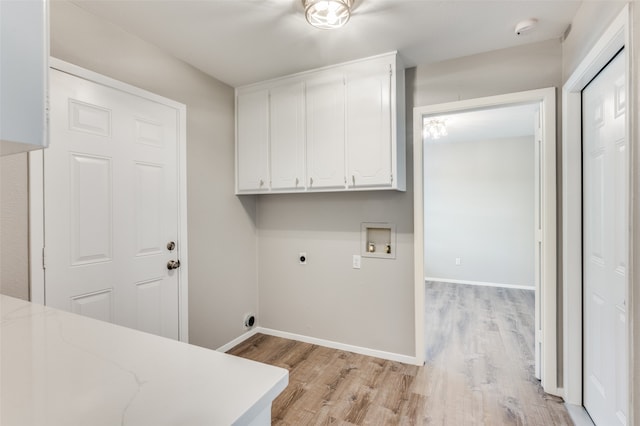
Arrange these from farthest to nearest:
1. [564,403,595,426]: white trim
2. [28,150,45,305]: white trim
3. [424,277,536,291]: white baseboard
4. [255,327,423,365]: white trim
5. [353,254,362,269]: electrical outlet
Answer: [424,277,536,291]: white baseboard → [353,254,362,269]: electrical outlet → [255,327,423,365]: white trim → [564,403,595,426]: white trim → [28,150,45,305]: white trim

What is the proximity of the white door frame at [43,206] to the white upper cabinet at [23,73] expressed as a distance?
1.41 meters

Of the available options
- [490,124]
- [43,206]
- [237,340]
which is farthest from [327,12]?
[490,124]

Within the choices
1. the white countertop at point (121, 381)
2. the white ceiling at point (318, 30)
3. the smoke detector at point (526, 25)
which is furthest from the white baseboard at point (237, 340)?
the smoke detector at point (526, 25)

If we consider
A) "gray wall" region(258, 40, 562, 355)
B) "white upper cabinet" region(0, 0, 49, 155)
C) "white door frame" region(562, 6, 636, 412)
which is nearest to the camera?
"white upper cabinet" region(0, 0, 49, 155)

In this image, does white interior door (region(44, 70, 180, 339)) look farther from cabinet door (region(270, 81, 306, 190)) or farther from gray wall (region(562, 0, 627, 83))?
gray wall (region(562, 0, 627, 83))

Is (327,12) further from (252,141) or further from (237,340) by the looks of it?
(237,340)

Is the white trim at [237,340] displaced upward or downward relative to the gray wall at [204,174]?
→ downward

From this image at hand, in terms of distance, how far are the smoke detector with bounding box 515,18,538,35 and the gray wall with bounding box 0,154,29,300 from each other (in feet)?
9.44

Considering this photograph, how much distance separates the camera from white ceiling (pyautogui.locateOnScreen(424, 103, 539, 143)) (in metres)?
3.80

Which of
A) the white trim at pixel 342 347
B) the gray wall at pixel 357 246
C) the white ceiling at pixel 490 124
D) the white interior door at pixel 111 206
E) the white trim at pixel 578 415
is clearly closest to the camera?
the white interior door at pixel 111 206

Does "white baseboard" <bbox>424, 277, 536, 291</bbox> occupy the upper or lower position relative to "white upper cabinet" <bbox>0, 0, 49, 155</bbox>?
lower

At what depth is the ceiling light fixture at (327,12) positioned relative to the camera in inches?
64.1

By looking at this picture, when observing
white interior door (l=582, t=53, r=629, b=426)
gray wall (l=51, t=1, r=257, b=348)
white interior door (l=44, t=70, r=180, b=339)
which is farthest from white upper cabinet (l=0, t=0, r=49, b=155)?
white interior door (l=582, t=53, r=629, b=426)

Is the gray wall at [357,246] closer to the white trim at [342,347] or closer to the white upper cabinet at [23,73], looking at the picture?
the white trim at [342,347]
